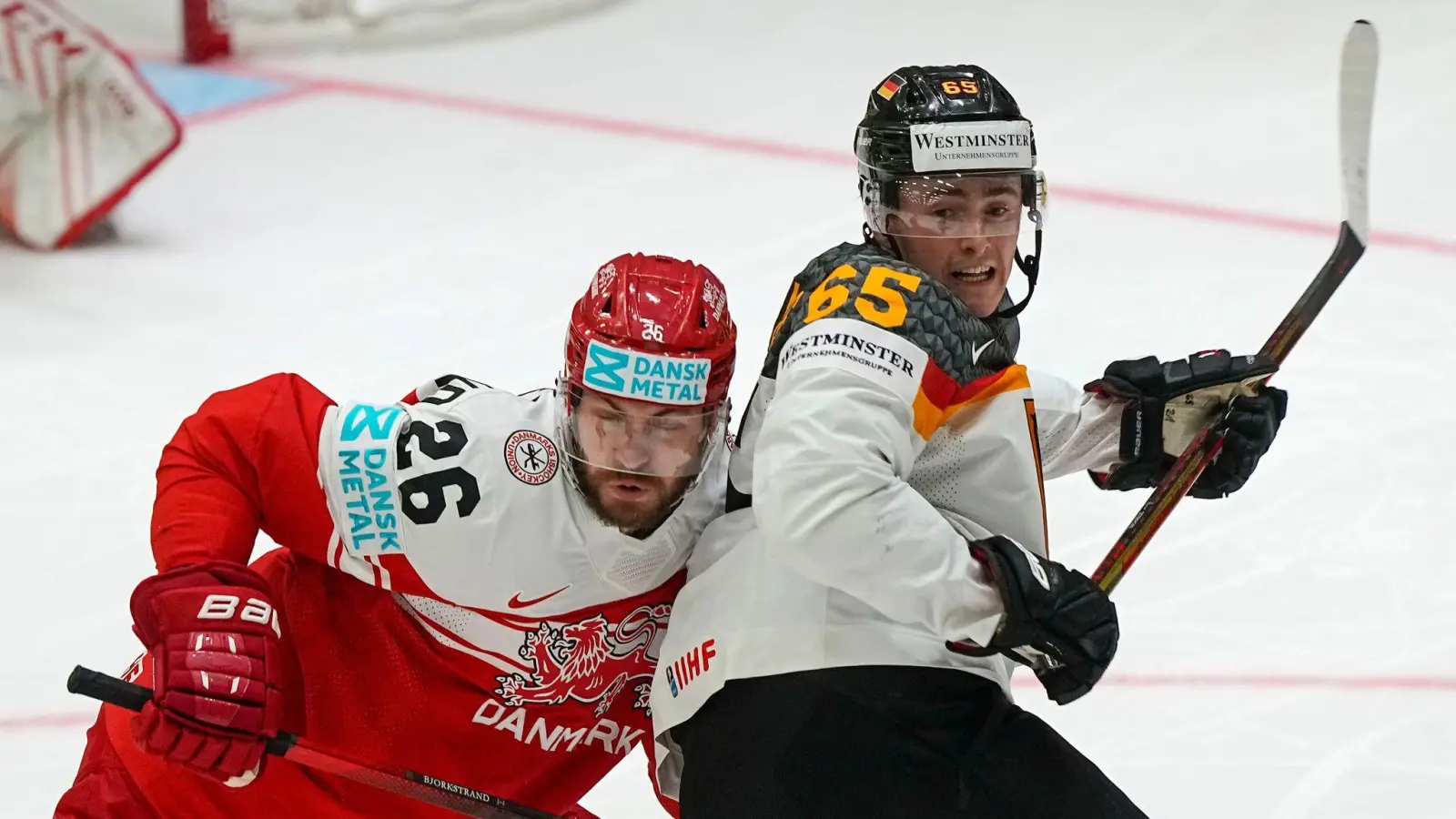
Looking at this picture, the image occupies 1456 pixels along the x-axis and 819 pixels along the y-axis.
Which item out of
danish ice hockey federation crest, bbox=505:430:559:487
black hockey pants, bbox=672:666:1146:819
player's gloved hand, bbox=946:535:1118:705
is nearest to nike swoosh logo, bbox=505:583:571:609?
danish ice hockey federation crest, bbox=505:430:559:487

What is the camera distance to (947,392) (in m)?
2.04

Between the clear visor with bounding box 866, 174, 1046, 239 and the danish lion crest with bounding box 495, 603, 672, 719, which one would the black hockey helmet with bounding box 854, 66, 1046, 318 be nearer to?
the clear visor with bounding box 866, 174, 1046, 239

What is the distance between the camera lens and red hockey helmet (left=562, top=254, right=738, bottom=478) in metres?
2.05

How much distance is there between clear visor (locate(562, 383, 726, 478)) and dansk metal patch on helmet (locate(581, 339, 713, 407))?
0.6 inches

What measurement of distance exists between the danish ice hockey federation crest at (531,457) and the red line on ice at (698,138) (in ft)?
11.8

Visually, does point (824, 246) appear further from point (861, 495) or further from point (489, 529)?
point (861, 495)

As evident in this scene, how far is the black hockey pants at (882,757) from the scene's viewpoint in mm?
1990

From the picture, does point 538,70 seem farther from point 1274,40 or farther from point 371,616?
point 371,616

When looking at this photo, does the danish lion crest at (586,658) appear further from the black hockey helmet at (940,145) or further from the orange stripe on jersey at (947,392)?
the black hockey helmet at (940,145)

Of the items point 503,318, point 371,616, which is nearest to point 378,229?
point 503,318

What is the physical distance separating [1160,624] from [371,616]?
5.58 ft

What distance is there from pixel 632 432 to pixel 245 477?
17.9 inches

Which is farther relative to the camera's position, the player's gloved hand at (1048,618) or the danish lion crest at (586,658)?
the danish lion crest at (586,658)

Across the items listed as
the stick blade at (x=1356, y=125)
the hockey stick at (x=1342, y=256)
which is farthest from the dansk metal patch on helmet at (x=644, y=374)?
the stick blade at (x=1356, y=125)
